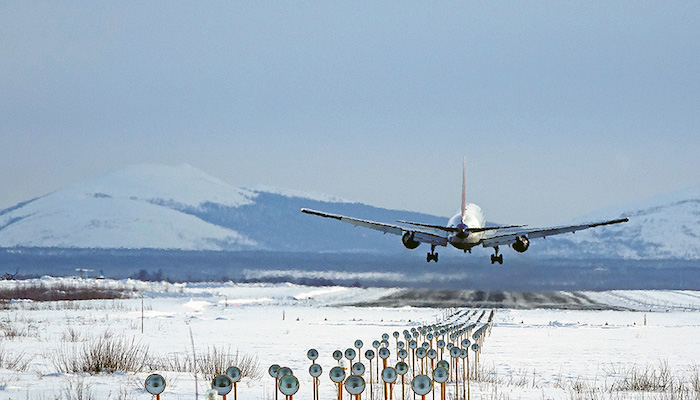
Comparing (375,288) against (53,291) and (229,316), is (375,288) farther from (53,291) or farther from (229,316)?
(229,316)

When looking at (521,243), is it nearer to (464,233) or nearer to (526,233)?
(526,233)

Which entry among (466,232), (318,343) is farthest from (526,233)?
(318,343)

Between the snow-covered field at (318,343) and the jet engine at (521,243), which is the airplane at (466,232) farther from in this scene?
the snow-covered field at (318,343)

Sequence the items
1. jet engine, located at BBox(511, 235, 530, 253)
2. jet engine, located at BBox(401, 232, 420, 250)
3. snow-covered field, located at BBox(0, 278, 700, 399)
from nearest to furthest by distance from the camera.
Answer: snow-covered field, located at BBox(0, 278, 700, 399) → jet engine, located at BBox(401, 232, 420, 250) → jet engine, located at BBox(511, 235, 530, 253)

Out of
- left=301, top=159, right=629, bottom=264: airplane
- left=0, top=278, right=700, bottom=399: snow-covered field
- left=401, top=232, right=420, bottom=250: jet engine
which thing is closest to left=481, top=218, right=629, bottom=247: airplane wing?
left=301, top=159, right=629, bottom=264: airplane

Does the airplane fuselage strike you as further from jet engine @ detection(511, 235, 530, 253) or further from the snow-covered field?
the snow-covered field

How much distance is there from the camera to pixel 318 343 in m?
37.0

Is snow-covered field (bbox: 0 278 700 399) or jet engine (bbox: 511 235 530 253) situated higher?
jet engine (bbox: 511 235 530 253)

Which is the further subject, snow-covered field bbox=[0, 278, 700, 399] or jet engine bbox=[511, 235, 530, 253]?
jet engine bbox=[511, 235, 530, 253]

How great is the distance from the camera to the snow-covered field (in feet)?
68.5

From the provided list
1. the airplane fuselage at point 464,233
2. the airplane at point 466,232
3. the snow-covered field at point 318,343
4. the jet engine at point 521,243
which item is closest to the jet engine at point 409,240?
the airplane at point 466,232

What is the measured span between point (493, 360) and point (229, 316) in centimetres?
3004

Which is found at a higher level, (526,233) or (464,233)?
(526,233)

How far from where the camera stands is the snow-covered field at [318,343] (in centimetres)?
2088
